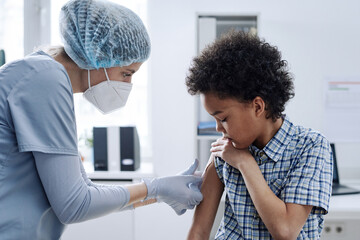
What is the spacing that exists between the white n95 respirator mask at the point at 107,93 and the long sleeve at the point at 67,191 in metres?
0.33

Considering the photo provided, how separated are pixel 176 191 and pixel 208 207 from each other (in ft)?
0.41

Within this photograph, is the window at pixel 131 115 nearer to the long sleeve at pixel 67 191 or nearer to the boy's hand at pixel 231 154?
the boy's hand at pixel 231 154

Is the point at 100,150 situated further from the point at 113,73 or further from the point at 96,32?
the point at 96,32

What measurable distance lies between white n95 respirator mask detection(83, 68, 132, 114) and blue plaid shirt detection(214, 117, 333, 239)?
1.43 feet

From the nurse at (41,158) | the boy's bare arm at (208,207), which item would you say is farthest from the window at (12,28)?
the boy's bare arm at (208,207)

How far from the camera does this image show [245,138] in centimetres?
108

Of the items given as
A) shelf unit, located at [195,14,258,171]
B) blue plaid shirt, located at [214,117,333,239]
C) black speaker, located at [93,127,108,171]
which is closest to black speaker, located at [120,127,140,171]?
black speaker, located at [93,127,108,171]

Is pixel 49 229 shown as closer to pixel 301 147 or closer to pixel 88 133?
pixel 301 147

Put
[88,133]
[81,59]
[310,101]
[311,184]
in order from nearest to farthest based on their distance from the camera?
1. [311,184]
2. [81,59]
3. [310,101]
4. [88,133]

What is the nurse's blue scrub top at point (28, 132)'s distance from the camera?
908 millimetres

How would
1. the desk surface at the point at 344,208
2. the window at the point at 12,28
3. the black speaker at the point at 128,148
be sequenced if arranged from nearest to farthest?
1. the desk surface at the point at 344,208
2. the black speaker at the point at 128,148
3. the window at the point at 12,28

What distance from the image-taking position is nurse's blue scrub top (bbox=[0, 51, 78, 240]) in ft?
2.98

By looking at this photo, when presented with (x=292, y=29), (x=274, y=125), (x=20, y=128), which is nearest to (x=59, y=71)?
(x=20, y=128)

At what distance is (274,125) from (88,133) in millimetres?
2014
